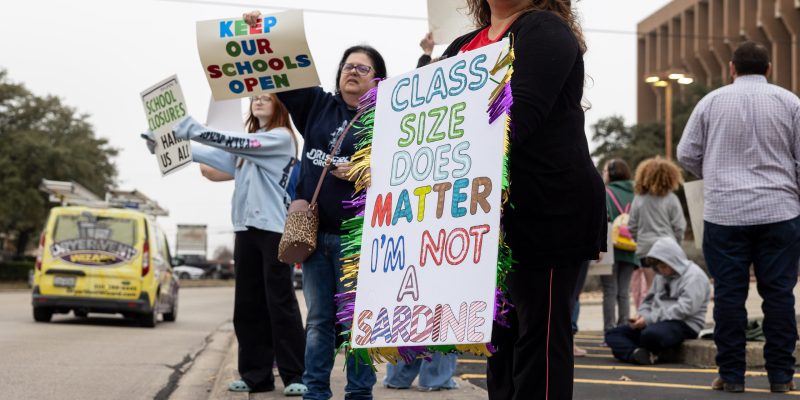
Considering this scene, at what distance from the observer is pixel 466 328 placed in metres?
3.10

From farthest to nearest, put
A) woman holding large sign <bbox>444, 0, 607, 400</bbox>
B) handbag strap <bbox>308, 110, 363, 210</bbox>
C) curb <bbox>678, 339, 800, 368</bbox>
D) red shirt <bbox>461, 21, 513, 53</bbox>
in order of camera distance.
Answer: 1. curb <bbox>678, 339, 800, 368</bbox>
2. handbag strap <bbox>308, 110, 363, 210</bbox>
3. red shirt <bbox>461, 21, 513, 53</bbox>
4. woman holding large sign <bbox>444, 0, 607, 400</bbox>

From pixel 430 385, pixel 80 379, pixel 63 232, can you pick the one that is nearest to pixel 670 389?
pixel 430 385

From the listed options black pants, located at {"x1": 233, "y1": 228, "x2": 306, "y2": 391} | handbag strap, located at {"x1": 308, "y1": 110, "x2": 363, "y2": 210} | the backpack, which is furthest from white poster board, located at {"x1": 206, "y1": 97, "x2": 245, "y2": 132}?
the backpack

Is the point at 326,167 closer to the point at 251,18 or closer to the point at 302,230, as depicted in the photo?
the point at 302,230

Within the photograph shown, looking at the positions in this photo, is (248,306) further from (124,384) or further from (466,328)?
(466,328)

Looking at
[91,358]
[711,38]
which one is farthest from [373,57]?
[711,38]

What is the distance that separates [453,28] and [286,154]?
1406 mm

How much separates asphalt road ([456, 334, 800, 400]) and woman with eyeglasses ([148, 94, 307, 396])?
123 centimetres

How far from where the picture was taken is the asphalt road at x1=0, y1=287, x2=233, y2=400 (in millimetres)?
7449

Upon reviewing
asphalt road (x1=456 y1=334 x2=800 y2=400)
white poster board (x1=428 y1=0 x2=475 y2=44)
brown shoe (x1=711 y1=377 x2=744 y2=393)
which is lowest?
asphalt road (x1=456 y1=334 x2=800 y2=400)

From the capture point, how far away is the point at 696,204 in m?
6.90

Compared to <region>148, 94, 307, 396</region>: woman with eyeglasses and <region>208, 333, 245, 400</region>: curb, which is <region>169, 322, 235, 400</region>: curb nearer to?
<region>208, 333, 245, 400</region>: curb

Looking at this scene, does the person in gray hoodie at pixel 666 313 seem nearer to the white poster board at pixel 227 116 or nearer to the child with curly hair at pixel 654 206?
the child with curly hair at pixel 654 206

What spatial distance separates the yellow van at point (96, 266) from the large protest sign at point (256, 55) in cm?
1152
